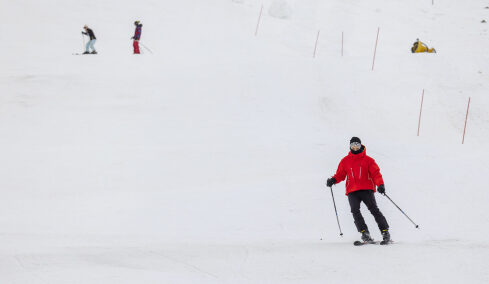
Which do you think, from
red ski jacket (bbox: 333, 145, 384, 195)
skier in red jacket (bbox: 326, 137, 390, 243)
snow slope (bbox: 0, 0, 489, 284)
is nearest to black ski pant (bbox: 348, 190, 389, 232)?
skier in red jacket (bbox: 326, 137, 390, 243)

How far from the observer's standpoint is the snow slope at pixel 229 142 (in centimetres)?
699

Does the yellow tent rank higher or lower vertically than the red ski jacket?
higher

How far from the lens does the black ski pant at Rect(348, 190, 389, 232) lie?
7.55m

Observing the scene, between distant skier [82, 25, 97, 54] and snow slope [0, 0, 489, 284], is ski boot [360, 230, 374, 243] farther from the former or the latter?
distant skier [82, 25, 97, 54]

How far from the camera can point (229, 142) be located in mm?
14633

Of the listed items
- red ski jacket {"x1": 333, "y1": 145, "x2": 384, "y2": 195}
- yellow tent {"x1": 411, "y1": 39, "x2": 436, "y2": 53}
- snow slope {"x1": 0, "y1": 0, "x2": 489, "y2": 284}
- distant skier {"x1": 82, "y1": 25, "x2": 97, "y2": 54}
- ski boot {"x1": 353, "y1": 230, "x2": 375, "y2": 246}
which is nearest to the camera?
snow slope {"x1": 0, "y1": 0, "x2": 489, "y2": 284}

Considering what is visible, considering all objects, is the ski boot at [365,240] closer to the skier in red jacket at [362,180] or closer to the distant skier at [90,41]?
the skier in red jacket at [362,180]

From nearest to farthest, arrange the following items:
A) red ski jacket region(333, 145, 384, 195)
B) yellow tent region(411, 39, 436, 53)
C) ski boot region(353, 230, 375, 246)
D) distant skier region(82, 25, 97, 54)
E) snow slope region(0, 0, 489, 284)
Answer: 1. snow slope region(0, 0, 489, 284)
2. ski boot region(353, 230, 375, 246)
3. red ski jacket region(333, 145, 384, 195)
4. distant skier region(82, 25, 97, 54)
5. yellow tent region(411, 39, 436, 53)

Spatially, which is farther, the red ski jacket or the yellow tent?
the yellow tent

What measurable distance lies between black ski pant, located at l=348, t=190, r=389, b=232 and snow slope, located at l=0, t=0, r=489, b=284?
0.44 meters

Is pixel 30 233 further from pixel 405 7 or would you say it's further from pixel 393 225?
pixel 405 7

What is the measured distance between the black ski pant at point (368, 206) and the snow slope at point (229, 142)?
0.44 m

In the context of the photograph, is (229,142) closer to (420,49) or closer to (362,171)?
(362,171)

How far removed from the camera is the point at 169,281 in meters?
6.01
